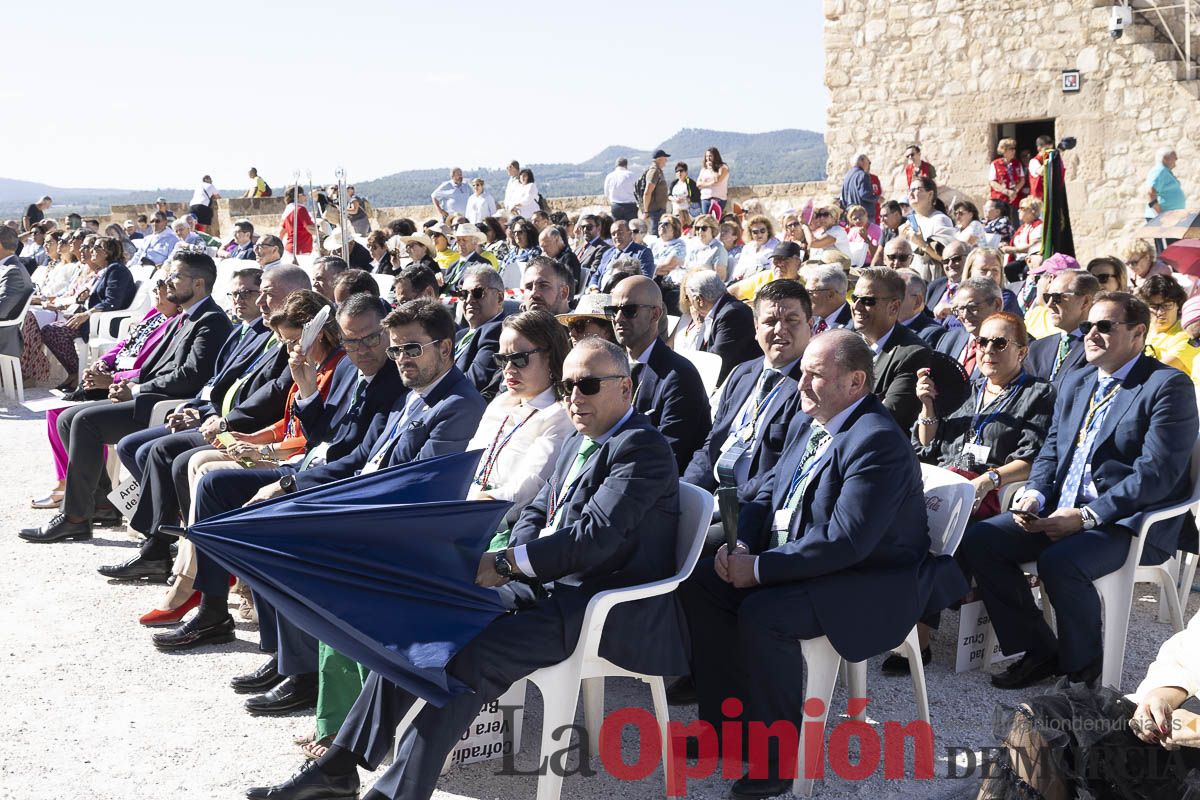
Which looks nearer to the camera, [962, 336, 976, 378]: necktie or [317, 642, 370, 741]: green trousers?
[317, 642, 370, 741]: green trousers

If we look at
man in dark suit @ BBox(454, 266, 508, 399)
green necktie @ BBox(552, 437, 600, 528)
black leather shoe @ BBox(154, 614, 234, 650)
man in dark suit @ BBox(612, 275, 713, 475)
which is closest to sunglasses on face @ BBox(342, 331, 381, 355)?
man in dark suit @ BBox(612, 275, 713, 475)

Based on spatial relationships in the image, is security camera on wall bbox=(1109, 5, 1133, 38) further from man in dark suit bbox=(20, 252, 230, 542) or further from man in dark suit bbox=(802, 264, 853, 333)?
man in dark suit bbox=(20, 252, 230, 542)

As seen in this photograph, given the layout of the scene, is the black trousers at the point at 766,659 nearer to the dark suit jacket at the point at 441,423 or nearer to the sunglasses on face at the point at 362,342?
the dark suit jacket at the point at 441,423

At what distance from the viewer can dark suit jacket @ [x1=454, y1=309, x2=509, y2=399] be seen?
682 centimetres

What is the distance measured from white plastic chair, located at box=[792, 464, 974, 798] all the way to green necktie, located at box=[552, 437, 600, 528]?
872mm

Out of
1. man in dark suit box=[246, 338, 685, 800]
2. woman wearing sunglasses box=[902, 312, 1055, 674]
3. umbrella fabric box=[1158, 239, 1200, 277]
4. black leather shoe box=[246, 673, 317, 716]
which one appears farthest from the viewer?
umbrella fabric box=[1158, 239, 1200, 277]

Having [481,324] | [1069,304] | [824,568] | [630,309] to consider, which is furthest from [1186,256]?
[824,568]

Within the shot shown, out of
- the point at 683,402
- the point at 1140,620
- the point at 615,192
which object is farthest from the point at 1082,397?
the point at 615,192

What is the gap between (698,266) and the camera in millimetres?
11867

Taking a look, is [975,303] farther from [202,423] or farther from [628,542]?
[202,423]

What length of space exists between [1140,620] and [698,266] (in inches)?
281

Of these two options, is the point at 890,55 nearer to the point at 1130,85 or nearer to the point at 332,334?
the point at 1130,85

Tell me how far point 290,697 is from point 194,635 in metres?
0.93

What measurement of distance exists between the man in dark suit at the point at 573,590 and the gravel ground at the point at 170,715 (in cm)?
42
